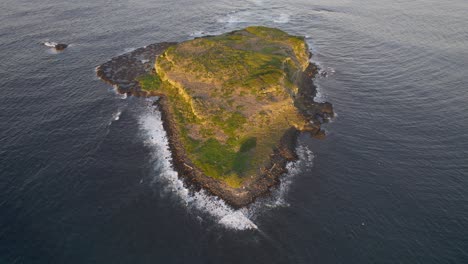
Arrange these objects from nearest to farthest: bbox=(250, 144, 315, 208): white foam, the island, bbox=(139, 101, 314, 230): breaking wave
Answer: bbox=(139, 101, 314, 230): breaking wave, bbox=(250, 144, 315, 208): white foam, the island

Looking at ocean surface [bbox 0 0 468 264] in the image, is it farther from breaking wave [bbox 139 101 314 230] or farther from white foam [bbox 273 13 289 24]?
white foam [bbox 273 13 289 24]

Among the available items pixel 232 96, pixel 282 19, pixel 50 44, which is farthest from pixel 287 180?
pixel 282 19

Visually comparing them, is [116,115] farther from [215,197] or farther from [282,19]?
[282,19]

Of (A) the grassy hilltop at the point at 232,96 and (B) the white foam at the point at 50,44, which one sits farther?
(B) the white foam at the point at 50,44

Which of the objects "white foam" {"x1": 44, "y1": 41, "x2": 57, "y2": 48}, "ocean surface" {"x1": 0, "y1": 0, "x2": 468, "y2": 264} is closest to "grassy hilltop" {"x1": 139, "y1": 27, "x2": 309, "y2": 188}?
"ocean surface" {"x1": 0, "y1": 0, "x2": 468, "y2": 264}

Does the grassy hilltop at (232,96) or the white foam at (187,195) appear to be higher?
the grassy hilltop at (232,96)

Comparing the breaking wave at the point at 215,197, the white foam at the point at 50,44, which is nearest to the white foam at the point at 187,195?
the breaking wave at the point at 215,197

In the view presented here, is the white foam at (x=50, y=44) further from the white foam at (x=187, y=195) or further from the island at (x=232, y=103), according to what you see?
the white foam at (x=187, y=195)
